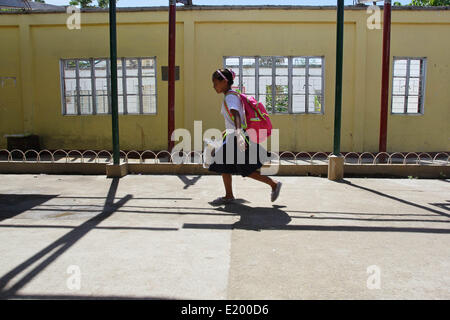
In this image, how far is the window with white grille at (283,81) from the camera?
35.6 ft

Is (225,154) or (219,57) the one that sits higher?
(219,57)

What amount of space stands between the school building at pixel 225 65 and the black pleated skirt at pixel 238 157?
5.85 meters

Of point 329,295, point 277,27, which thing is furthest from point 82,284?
point 277,27

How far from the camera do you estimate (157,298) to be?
2.51m

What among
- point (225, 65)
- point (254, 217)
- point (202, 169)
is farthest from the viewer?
point (225, 65)

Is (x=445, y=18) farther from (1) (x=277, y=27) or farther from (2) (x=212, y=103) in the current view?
(2) (x=212, y=103)

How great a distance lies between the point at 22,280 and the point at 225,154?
2816 mm

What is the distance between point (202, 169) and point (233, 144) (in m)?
2.59

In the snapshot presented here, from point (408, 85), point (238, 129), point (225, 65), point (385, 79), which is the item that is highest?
point (225, 65)

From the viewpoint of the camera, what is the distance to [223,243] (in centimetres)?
Result: 364

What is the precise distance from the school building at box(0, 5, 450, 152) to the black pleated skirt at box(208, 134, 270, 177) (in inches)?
230

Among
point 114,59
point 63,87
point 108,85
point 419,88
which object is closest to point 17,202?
point 114,59

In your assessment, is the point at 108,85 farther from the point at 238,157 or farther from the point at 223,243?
the point at 223,243
